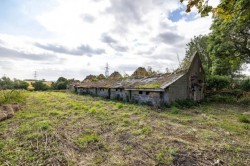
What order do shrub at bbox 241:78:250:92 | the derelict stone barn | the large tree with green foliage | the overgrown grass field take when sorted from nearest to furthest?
the overgrown grass field < the derelict stone barn < the large tree with green foliage < shrub at bbox 241:78:250:92

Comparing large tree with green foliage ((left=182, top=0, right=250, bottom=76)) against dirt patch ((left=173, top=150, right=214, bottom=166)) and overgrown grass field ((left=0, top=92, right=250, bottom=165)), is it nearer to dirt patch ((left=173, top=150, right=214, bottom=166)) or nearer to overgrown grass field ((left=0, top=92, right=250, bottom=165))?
overgrown grass field ((left=0, top=92, right=250, bottom=165))

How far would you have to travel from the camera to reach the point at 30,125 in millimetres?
8273

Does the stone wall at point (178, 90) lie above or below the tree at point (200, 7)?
below

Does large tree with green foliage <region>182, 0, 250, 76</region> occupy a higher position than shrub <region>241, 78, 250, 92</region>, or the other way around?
large tree with green foliage <region>182, 0, 250, 76</region>

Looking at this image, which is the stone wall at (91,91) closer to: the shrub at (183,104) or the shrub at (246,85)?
the shrub at (183,104)

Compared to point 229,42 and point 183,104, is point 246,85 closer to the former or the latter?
point 229,42

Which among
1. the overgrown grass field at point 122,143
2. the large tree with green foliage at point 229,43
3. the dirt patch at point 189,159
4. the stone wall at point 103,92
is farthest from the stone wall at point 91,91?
the dirt patch at point 189,159

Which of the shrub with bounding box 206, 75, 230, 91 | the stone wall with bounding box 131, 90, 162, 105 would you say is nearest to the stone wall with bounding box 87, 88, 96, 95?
the stone wall with bounding box 131, 90, 162, 105

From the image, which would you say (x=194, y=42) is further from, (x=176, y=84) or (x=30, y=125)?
(x=30, y=125)

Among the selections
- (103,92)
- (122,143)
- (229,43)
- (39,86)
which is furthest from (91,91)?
(39,86)

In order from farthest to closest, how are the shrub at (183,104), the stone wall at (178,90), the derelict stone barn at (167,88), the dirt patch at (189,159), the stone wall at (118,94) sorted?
the stone wall at (118,94), the shrub at (183,104), the stone wall at (178,90), the derelict stone barn at (167,88), the dirt patch at (189,159)

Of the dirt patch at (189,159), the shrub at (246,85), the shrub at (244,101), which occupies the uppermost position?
the shrub at (246,85)

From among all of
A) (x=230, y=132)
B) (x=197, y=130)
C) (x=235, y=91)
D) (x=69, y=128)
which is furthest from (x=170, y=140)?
(x=235, y=91)

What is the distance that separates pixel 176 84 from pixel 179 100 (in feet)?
4.64
